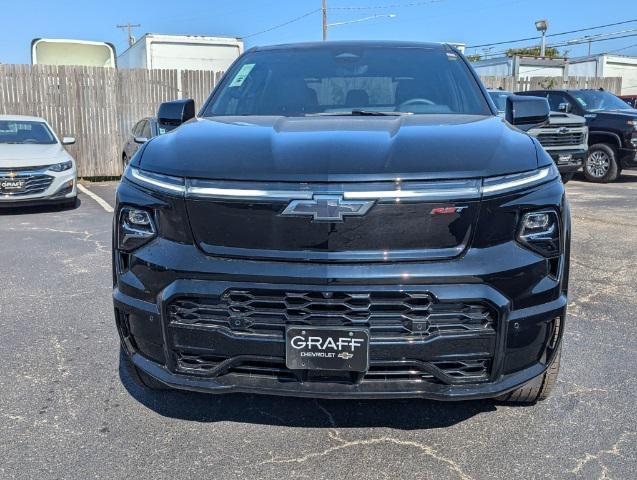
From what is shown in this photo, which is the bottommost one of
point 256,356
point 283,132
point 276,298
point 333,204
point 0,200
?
point 0,200

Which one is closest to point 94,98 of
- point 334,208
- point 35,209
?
point 35,209

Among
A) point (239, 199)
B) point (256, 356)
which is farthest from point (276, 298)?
point (239, 199)

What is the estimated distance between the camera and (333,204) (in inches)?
95.0

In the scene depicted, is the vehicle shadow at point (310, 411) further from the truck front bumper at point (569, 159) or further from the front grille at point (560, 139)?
the truck front bumper at point (569, 159)

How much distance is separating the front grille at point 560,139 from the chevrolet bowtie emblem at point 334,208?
33.1 ft

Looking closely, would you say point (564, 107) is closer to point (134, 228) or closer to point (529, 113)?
point (529, 113)

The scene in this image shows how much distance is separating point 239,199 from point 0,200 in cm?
795

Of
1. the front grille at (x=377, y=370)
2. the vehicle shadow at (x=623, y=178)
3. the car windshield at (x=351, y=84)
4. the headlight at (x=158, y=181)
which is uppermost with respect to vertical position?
the car windshield at (x=351, y=84)

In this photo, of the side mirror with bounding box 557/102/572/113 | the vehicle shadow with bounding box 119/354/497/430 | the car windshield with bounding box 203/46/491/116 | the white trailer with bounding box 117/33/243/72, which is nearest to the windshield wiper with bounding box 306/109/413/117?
the car windshield with bounding box 203/46/491/116

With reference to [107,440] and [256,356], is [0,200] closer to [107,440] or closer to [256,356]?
[107,440]

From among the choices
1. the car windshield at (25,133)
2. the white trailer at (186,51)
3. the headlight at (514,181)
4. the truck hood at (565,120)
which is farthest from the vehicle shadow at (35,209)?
the headlight at (514,181)

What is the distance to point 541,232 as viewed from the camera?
252cm

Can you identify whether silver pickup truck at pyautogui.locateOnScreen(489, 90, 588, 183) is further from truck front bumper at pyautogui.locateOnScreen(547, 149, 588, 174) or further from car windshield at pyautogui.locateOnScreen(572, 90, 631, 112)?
car windshield at pyautogui.locateOnScreen(572, 90, 631, 112)

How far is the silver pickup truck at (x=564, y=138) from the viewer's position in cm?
1171
